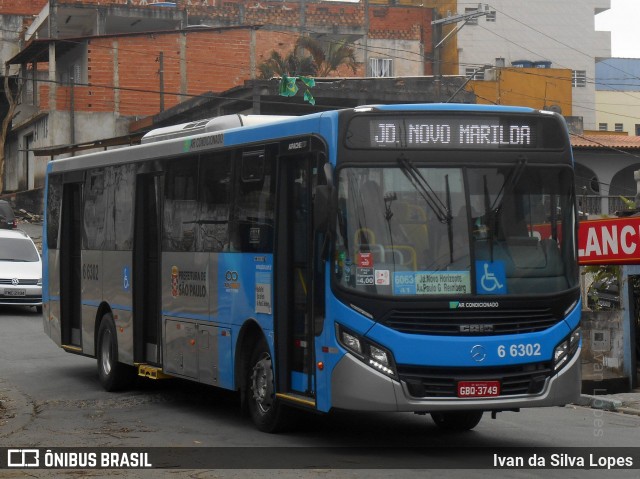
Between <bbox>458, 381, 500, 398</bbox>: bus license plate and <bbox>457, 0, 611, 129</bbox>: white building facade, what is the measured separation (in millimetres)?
Result: 67373

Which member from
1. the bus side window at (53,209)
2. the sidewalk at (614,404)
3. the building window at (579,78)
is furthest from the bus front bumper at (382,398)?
the building window at (579,78)

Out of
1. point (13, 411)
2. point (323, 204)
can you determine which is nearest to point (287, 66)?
point (13, 411)

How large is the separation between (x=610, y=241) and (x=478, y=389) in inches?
361

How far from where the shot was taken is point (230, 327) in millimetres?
12484

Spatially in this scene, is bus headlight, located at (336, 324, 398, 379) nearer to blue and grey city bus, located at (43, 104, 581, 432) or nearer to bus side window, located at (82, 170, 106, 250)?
blue and grey city bus, located at (43, 104, 581, 432)

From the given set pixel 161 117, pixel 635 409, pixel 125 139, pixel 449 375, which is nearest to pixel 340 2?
pixel 161 117

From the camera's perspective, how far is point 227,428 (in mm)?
12266

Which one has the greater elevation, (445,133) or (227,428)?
(445,133)

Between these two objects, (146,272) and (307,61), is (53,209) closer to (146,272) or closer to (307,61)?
(146,272)

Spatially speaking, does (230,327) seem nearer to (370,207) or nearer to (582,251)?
(370,207)

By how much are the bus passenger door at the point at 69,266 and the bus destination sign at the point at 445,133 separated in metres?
8.12

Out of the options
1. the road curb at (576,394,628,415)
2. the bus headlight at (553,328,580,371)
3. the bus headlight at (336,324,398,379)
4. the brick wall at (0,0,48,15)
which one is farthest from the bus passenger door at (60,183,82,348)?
the brick wall at (0,0,48,15)

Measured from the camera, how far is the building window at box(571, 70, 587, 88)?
79669mm

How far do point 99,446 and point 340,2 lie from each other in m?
62.6
